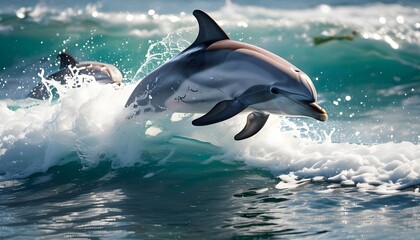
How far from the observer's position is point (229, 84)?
924cm

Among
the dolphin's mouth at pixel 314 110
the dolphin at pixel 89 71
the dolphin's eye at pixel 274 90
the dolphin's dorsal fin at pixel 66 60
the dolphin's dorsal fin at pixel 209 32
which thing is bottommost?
the dolphin's mouth at pixel 314 110

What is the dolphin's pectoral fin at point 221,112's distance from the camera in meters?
8.84

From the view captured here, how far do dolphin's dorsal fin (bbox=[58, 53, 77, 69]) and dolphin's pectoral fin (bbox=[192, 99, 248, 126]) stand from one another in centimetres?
879

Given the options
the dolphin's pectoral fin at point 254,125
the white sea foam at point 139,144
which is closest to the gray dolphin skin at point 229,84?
the dolphin's pectoral fin at point 254,125

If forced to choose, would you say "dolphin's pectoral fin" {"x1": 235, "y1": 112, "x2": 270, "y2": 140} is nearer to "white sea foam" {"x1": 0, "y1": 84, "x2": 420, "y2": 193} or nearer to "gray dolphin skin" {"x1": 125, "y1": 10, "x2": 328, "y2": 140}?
"gray dolphin skin" {"x1": 125, "y1": 10, "x2": 328, "y2": 140}

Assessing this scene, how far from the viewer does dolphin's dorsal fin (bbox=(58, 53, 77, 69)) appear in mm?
17156

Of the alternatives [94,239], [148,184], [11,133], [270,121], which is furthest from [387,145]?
[11,133]

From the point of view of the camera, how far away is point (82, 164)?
11.3 meters

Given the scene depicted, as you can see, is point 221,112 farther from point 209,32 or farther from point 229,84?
point 209,32

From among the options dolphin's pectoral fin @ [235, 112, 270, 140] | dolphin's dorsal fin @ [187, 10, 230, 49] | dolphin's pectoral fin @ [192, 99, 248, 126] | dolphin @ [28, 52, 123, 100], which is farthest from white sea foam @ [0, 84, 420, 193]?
dolphin @ [28, 52, 123, 100]

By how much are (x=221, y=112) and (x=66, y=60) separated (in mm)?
9155

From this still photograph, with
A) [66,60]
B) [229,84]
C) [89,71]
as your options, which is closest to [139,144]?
[229,84]

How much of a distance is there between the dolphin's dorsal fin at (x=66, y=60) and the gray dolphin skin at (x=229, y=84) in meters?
6.84

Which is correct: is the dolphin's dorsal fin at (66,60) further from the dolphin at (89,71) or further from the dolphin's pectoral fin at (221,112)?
the dolphin's pectoral fin at (221,112)
